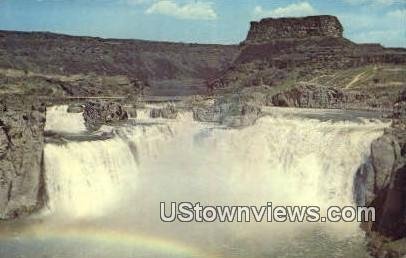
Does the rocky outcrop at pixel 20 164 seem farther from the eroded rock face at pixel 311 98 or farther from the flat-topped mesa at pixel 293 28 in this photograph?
the flat-topped mesa at pixel 293 28

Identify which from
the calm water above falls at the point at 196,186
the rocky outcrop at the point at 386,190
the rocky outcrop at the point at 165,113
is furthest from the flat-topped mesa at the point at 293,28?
the rocky outcrop at the point at 386,190

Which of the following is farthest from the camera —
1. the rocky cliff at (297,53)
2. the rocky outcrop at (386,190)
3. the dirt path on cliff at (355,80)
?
the rocky cliff at (297,53)

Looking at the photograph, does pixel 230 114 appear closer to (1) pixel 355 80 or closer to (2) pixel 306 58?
(1) pixel 355 80

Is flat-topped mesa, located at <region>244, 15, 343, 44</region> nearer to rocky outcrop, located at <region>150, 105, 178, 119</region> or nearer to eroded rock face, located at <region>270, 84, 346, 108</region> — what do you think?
eroded rock face, located at <region>270, 84, 346, 108</region>

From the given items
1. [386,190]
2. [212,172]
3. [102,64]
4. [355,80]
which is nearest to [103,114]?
[212,172]

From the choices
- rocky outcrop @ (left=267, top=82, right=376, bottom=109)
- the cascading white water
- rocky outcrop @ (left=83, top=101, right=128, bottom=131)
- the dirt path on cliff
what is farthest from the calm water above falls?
the dirt path on cliff

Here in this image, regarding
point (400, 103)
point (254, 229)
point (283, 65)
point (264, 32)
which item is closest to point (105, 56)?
point (264, 32)
